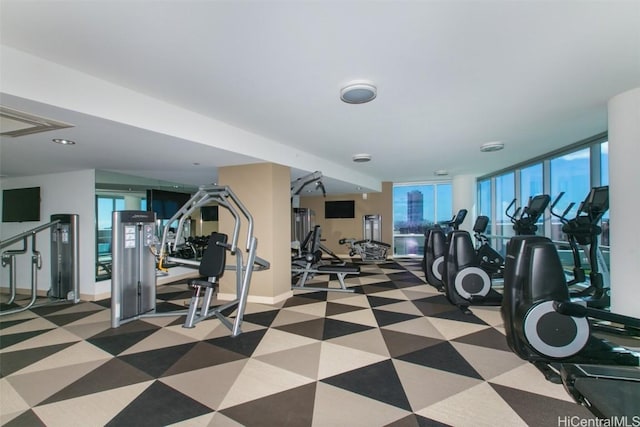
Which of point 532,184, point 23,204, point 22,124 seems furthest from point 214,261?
point 532,184

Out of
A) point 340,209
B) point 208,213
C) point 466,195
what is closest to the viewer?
point 208,213

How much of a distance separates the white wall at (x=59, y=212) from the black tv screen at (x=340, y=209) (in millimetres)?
6787

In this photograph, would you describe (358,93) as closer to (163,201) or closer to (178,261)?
(178,261)

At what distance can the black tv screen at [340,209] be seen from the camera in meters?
10.0

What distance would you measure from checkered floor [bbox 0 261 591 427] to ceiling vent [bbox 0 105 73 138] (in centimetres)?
221

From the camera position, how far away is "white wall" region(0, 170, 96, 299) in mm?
4902

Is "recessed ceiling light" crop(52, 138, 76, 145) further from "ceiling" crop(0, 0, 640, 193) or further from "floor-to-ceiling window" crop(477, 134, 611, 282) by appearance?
"floor-to-ceiling window" crop(477, 134, 611, 282)

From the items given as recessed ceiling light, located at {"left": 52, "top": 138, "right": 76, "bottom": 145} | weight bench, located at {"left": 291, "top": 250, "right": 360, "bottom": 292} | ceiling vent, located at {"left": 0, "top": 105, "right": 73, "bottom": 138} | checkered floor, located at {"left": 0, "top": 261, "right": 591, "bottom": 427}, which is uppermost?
ceiling vent, located at {"left": 0, "top": 105, "right": 73, "bottom": 138}

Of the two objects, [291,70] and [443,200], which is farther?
[443,200]

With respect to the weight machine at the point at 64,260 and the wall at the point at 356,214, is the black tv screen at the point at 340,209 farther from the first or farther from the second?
the weight machine at the point at 64,260

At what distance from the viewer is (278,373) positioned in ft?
7.80

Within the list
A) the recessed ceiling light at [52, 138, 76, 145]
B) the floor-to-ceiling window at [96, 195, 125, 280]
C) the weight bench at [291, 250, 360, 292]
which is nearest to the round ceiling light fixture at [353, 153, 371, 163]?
the weight bench at [291, 250, 360, 292]

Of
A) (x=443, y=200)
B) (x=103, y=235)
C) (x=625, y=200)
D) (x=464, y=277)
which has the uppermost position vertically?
(x=443, y=200)

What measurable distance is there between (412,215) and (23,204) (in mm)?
9922
